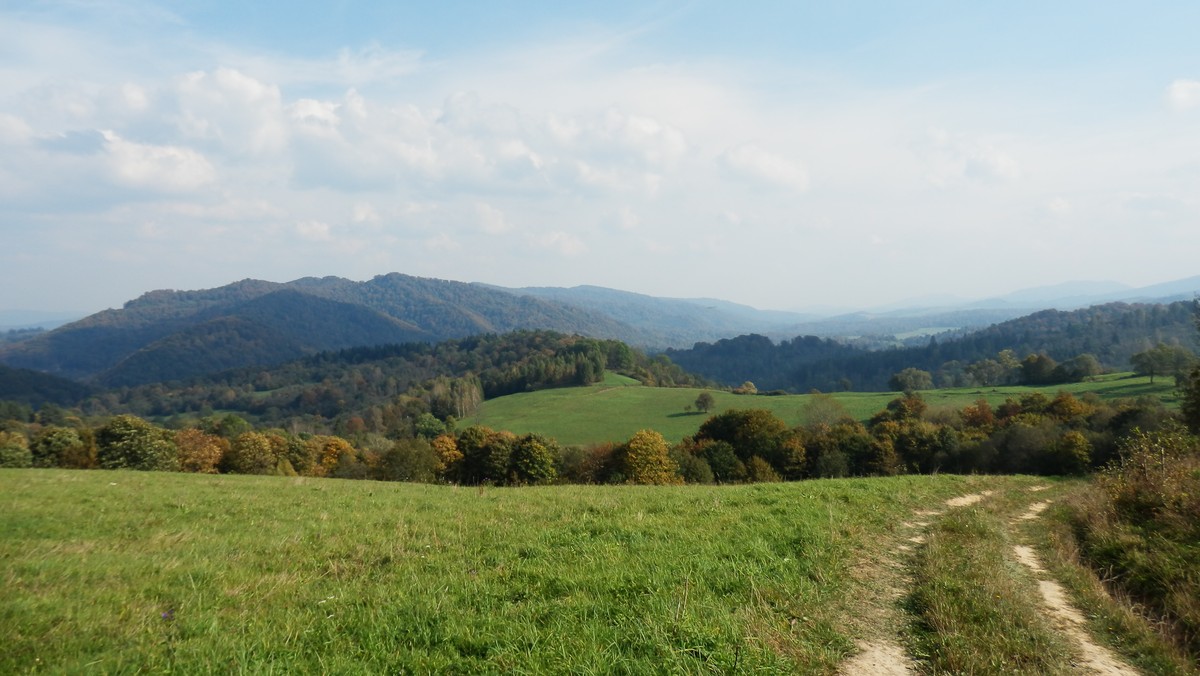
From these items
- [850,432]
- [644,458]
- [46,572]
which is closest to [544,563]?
[46,572]

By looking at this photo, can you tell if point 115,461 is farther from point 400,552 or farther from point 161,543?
point 400,552

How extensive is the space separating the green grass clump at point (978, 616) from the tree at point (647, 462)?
42.5 m

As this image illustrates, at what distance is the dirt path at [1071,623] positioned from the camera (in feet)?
20.4

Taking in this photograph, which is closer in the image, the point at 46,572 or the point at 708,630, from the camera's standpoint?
the point at 708,630

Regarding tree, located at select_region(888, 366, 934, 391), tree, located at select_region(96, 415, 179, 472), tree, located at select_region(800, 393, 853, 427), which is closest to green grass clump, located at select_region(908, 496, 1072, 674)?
tree, located at select_region(96, 415, 179, 472)

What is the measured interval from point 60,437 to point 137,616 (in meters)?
57.2

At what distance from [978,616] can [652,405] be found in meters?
102

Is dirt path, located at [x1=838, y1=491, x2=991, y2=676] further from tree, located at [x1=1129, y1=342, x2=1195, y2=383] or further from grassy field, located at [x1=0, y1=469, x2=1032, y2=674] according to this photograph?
tree, located at [x1=1129, y1=342, x2=1195, y2=383]

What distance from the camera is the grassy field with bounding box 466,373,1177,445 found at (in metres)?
84.6

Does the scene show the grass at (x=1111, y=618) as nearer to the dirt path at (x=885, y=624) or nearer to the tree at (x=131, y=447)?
the dirt path at (x=885, y=624)

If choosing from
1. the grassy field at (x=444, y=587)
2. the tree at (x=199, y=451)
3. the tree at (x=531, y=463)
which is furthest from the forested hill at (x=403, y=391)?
the grassy field at (x=444, y=587)

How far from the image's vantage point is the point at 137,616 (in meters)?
5.90

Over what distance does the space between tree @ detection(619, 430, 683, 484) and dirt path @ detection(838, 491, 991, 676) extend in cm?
4252

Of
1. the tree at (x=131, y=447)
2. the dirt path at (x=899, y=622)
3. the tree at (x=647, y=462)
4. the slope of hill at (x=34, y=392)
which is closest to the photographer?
the dirt path at (x=899, y=622)
